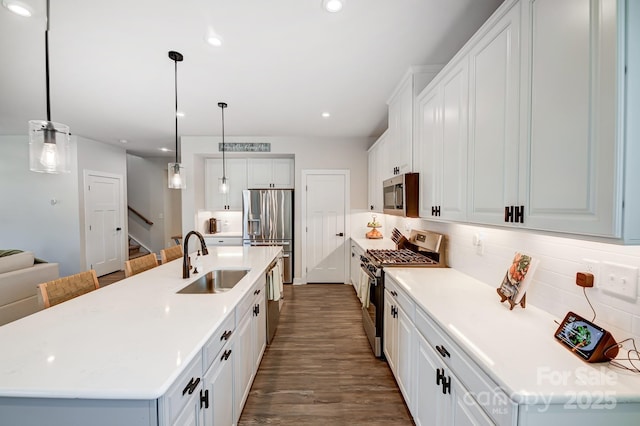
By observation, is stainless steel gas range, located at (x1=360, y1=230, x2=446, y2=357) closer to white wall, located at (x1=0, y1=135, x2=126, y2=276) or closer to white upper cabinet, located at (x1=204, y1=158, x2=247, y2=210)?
white upper cabinet, located at (x1=204, y1=158, x2=247, y2=210)

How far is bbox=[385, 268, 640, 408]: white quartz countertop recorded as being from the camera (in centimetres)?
80

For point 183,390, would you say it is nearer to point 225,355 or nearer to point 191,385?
point 191,385

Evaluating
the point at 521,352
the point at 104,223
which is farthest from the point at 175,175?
the point at 104,223

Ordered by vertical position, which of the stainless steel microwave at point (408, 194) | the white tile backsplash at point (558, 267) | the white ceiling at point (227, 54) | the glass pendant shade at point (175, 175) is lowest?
the white tile backsplash at point (558, 267)

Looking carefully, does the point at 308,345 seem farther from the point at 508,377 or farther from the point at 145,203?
the point at 145,203

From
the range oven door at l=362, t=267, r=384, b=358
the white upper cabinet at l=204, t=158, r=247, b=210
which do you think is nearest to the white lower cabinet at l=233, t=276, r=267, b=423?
the range oven door at l=362, t=267, r=384, b=358

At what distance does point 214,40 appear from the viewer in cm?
195

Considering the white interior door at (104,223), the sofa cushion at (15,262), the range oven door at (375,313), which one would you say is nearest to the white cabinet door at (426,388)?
the range oven door at (375,313)

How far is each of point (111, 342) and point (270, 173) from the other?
13.9 ft

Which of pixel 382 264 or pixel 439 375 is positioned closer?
pixel 439 375

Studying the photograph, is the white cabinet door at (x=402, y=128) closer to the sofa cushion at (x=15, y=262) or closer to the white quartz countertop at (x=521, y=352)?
the white quartz countertop at (x=521, y=352)

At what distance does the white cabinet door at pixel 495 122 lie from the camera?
1222mm

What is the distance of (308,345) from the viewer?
275 cm

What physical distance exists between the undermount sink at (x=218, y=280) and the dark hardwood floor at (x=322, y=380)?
33.0 inches
